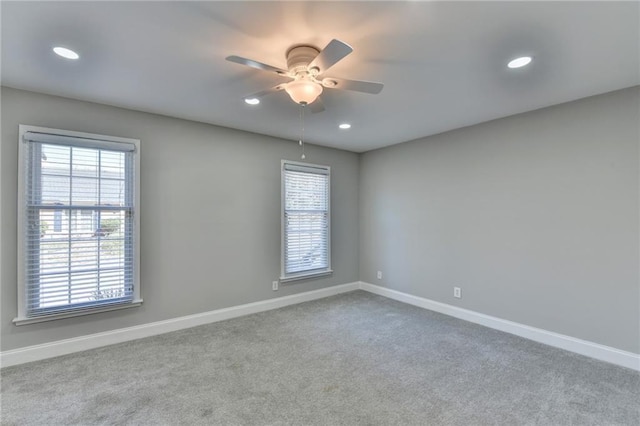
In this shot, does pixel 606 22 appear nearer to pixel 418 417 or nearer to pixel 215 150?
pixel 418 417

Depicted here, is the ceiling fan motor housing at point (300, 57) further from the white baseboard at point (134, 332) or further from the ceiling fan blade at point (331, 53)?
the white baseboard at point (134, 332)

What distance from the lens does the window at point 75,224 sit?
2758 mm

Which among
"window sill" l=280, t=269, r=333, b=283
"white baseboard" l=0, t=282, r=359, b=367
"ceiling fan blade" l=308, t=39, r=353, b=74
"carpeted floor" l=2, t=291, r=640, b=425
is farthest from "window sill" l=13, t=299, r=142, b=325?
"ceiling fan blade" l=308, t=39, r=353, b=74

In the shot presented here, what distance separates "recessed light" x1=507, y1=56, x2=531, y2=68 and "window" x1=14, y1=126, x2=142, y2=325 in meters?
3.68

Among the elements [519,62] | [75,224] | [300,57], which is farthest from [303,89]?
[75,224]

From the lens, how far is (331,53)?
5.47 feet

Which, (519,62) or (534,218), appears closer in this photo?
(519,62)

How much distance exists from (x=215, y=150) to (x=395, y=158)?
2767 mm

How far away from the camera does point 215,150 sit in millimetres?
3865

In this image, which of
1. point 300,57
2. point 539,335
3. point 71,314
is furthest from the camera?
point 539,335

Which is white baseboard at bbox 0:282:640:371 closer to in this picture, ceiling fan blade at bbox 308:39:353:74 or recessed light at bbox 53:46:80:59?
recessed light at bbox 53:46:80:59

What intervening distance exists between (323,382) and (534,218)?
111 inches

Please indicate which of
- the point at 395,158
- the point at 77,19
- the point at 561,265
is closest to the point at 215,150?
the point at 77,19

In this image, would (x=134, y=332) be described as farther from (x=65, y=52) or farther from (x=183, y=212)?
(x=65, y=52)
